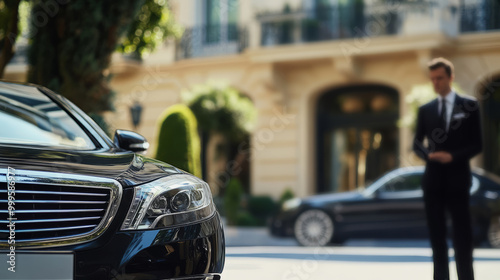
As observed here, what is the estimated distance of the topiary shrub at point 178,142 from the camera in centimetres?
1255

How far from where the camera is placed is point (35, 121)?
5.10 metres

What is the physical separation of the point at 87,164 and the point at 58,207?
36 centimetres

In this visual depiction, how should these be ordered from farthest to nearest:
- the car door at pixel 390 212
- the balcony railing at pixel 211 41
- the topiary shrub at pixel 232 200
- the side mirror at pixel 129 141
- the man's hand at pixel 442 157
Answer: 1. the balcony railing at pixel 211 41
2. the topiary shrub at pixel 232 200
3. the car door at pixel 390 212
4. the man's hand at pixel 442 157
5. the side mirror at pixel 129 141

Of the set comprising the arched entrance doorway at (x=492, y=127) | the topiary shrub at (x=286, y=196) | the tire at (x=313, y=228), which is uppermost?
the arched entrance doorway at (x=492, y=127)

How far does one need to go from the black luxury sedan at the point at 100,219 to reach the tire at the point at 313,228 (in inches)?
415

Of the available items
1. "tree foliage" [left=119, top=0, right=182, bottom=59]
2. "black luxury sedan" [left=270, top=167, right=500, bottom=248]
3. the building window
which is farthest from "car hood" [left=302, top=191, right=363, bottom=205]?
the building window

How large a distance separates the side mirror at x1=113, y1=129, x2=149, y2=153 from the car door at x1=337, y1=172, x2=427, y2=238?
967cm

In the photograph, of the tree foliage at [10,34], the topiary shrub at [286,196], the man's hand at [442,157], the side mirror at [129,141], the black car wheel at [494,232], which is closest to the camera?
the side mirror at [129,141]

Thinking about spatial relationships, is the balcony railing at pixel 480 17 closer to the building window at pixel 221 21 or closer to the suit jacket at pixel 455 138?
the building window at pixel 221 21

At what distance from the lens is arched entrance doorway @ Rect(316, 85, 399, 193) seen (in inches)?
892

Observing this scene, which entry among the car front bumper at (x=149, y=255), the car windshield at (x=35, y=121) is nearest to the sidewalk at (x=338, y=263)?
the car windshield at (x=35, y=121)

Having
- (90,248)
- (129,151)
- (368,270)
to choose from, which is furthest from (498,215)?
(90,248)

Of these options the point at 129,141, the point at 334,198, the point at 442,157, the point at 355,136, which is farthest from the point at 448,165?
the point at 355,136

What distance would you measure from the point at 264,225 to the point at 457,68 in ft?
20.6
